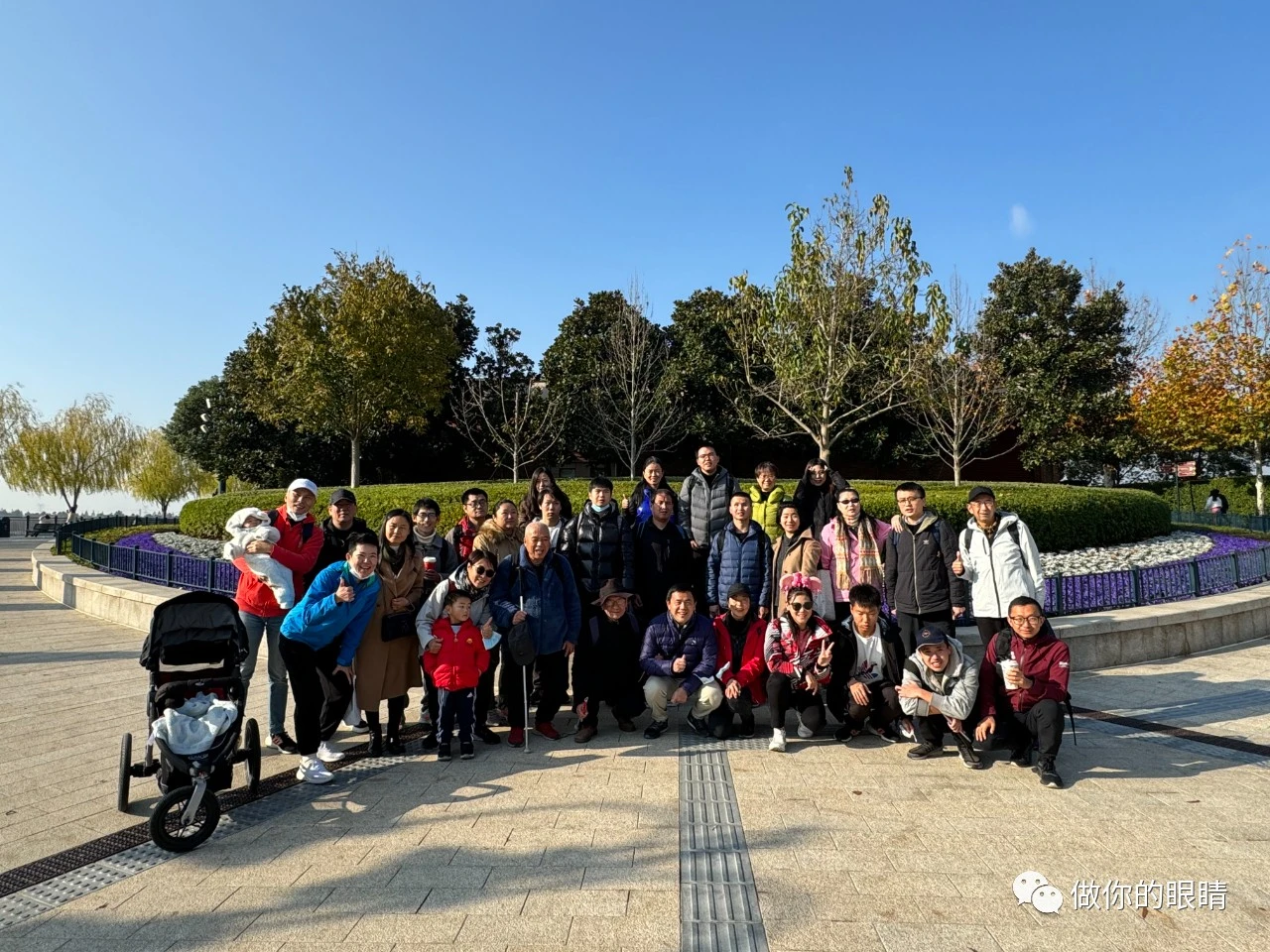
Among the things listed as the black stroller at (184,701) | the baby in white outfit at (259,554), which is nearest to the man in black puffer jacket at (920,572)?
the baby in white outfit at (259,554)

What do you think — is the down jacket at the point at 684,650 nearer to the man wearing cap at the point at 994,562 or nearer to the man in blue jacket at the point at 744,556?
the man in blue jacket at the point at 744,556

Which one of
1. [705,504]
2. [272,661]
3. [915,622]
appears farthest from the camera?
[705,504]

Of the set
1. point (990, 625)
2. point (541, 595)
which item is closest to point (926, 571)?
point (990, 625)

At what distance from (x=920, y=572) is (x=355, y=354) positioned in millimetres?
17300

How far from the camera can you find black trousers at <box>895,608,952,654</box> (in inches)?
218

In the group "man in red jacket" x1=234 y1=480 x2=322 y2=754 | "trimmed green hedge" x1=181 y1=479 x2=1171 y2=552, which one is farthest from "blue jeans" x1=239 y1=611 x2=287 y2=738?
"trimmed green hedge" x1=181 y1=479 x2=1171 y2=552

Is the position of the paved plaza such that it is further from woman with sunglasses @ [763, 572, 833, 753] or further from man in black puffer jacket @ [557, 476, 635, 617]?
man in black puffer jacket @ [557, 476, 635, 617]

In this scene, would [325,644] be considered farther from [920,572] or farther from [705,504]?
[920,572]

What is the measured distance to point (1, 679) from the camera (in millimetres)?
7312

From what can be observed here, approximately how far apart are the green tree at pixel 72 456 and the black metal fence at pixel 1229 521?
50644mm

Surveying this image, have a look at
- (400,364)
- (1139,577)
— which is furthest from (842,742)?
(400,364)

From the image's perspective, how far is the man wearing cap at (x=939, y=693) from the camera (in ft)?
15.6

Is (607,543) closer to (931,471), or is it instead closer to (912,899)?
(912,899)

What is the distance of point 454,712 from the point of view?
4.98 m
